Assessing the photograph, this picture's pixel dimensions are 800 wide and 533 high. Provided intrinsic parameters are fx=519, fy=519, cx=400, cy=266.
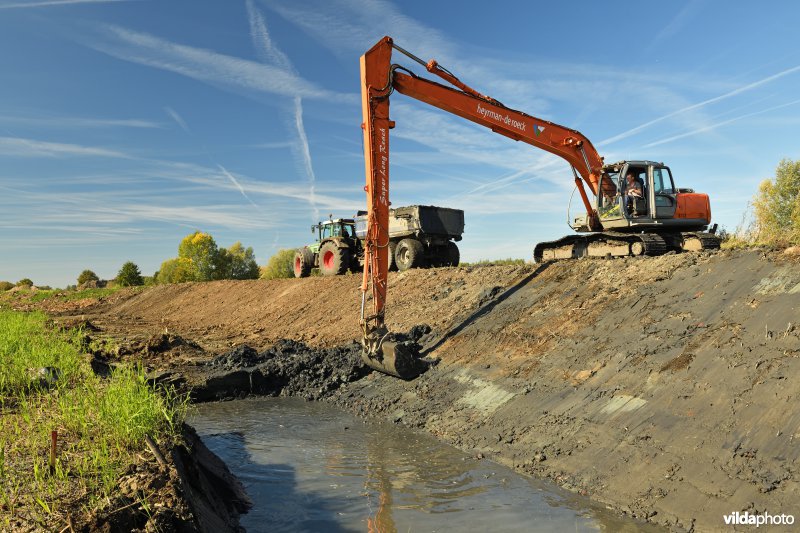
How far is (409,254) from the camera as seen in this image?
19156 millimetres

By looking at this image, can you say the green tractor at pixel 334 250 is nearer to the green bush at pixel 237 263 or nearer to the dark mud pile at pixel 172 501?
the dark mud pile at pixel 172 501

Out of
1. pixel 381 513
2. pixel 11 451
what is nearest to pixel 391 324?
pixel 381 513

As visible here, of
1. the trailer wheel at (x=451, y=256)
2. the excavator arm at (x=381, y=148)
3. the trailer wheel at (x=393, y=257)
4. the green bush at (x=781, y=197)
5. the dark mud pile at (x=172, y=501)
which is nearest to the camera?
the dark mud pile at (x=172, y=501)

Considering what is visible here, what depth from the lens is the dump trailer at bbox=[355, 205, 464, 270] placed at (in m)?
19.1

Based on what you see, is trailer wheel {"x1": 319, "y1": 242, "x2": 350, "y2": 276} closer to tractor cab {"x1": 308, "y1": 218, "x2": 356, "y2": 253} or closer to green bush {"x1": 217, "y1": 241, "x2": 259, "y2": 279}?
tractor cab {"x1": 308, "y1": 218, "x2": 356, "y2": 253}

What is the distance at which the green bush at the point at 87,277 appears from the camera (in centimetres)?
5347

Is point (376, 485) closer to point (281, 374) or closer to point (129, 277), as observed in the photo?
point (281, 374)

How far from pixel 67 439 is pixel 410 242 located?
15.2m

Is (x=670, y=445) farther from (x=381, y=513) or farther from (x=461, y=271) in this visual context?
(x=461, y=271)

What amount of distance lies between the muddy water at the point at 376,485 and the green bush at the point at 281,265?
3657 centimetres

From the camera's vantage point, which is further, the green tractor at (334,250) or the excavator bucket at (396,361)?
the green tractor at (334,250)

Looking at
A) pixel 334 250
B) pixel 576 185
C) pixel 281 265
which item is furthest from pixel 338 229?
pixel 281 265

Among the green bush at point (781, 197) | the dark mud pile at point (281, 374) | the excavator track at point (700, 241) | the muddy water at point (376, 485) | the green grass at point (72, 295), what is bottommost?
the muddy water at point (376, 485)

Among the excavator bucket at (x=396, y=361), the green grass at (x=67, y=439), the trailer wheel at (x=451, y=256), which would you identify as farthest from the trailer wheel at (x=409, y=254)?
the green grass at (x=67, y=439)
